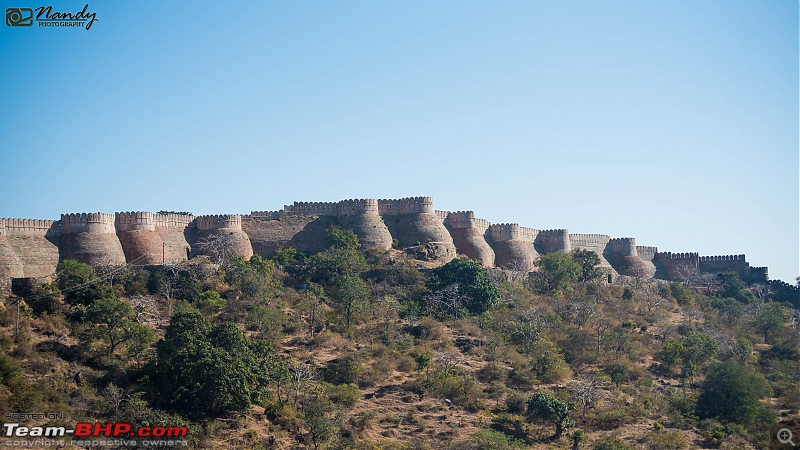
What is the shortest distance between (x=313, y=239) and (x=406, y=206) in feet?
17.3

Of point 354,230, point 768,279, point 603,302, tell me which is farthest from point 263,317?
point 768,279

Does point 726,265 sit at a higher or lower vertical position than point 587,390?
higher

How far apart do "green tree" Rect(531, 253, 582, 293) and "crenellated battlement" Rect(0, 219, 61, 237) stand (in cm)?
2270

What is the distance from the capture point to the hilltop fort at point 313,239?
36906mm

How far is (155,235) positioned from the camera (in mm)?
39656

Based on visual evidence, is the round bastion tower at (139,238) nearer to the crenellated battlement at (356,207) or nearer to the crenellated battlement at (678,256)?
the crenellated battlement at (356,207)

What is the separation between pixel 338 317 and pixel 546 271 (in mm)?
13498

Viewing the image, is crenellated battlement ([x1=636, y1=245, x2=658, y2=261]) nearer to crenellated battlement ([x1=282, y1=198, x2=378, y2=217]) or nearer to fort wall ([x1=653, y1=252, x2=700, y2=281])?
fort wall ([x1=653, y1=252, x2=700, y2=281])

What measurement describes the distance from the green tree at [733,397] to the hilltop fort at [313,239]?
15665 millimetres

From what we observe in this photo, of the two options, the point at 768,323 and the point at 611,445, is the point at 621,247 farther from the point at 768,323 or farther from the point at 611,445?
the point at 611,445

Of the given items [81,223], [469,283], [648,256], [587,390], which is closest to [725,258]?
[648,256]

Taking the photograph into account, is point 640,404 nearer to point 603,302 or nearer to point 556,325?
point 556,325

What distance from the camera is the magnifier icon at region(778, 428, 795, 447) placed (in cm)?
→ 2728

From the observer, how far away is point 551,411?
30438 millimetres
